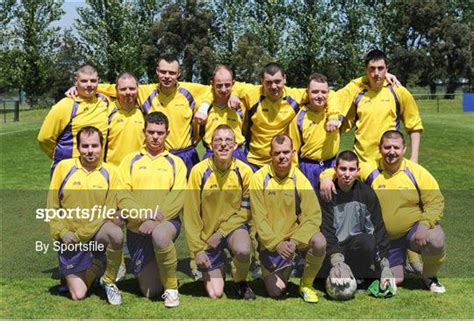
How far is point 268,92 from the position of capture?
614 centimetres

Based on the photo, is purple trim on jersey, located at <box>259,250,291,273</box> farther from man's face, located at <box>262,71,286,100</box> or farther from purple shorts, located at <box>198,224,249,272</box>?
man's face, located at <box>262,71,286,100</box>

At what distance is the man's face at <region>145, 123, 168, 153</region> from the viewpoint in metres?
5.27

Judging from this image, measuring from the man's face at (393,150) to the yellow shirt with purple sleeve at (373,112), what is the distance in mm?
589

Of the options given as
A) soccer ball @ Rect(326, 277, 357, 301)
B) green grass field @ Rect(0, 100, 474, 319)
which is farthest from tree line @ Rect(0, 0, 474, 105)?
soccer ball @ Rect(326, 277, 357, 301)

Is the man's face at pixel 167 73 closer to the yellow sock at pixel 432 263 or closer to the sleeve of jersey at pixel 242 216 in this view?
the sleeve of jersey at pixel 242 216

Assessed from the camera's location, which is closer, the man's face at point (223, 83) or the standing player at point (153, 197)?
the standing player at point (153, 197)

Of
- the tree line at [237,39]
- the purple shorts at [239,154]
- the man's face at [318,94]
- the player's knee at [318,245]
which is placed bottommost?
the player's knee at [318,245]

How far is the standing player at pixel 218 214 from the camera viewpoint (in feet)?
16.9

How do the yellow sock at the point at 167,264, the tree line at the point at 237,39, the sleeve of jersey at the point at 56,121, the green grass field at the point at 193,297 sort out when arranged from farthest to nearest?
the tree line at the point at 237,39 → the sleeve of jersey at the point at 56,121 → the yellow sock at the point at 167,264 → the green grass field at the point at 193,297

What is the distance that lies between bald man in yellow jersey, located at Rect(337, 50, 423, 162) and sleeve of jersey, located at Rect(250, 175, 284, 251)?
1418mm

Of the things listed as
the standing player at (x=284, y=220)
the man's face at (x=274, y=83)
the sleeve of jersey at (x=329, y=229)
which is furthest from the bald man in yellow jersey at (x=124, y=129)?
the sleeve of jersey at (x=329, y=229)

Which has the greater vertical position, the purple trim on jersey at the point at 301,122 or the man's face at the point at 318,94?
the man's face at the point at 318,94

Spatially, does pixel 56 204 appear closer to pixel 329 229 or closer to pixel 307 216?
pixel 307 216

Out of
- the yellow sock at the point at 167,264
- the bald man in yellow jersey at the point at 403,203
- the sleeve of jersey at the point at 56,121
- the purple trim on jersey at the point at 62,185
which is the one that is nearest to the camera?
the yellow sock at the point at 167,264
